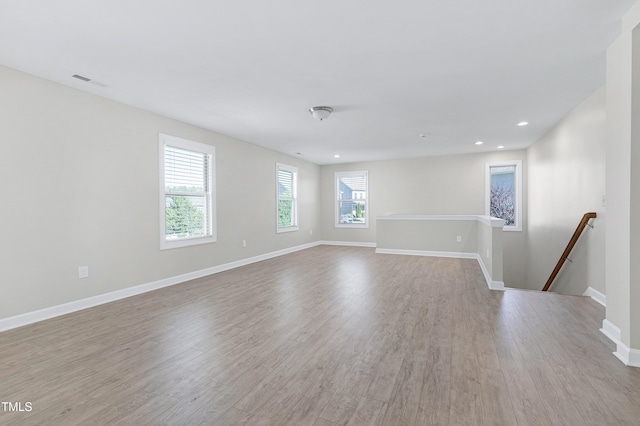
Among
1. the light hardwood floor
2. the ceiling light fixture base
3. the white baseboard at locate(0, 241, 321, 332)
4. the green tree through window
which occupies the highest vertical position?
the ceiling light fixture base

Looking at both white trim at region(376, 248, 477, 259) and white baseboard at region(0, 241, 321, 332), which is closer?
white baseboard at region(0, 241, 321, 332)

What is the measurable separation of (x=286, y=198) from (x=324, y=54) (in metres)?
4.97

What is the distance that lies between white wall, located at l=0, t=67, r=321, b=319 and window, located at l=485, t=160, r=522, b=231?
651 centimetres

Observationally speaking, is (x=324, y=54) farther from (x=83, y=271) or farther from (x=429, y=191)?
(x=429, y=191)

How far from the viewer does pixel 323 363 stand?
84.0 inches

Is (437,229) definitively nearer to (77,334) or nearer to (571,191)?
(571,191)

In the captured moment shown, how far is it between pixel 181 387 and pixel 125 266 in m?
2.57

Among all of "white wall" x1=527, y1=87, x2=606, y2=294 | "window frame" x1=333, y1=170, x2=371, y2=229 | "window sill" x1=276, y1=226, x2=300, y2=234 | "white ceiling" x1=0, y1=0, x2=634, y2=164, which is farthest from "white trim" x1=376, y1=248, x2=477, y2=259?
"white ceiling" x1=0, y1=0, x2=634, y2=164

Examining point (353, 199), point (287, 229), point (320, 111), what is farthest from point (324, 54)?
point (353, 199)

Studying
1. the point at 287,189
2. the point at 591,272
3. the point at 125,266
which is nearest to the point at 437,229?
the point at 591,272

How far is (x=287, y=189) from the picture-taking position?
24.5 ft

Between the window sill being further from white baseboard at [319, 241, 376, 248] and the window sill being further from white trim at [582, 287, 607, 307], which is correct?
white trim at [582, 287, 607, 307]

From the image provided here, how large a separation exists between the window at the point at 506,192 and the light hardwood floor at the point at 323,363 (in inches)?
148

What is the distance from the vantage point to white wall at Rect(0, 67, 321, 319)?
2.84 meters
